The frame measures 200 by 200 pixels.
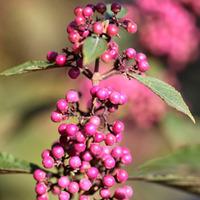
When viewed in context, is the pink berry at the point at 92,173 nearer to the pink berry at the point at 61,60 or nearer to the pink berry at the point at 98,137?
the pink berry at the point at 98,137

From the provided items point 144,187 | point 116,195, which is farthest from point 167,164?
point 144,187

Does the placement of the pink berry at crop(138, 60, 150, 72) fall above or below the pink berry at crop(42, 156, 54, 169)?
above

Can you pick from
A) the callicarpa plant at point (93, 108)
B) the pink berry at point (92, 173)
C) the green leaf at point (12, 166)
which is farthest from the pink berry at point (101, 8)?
the green leaf at point (12, 166)

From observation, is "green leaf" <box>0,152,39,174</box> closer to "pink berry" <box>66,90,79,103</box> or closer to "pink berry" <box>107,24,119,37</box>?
"pink berry" <box>66,90,79,103</box>

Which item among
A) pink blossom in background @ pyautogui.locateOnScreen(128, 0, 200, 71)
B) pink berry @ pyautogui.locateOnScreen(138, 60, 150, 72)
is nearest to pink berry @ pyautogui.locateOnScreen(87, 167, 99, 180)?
pink berry @ pyautogui.locateOnScreen(138, 60, 150, 72)

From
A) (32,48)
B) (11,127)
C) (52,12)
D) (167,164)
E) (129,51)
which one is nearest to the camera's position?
(129,51)

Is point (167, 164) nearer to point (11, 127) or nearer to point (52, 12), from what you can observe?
point (11, 127)

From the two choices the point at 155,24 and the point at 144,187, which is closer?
the point at 155,24
